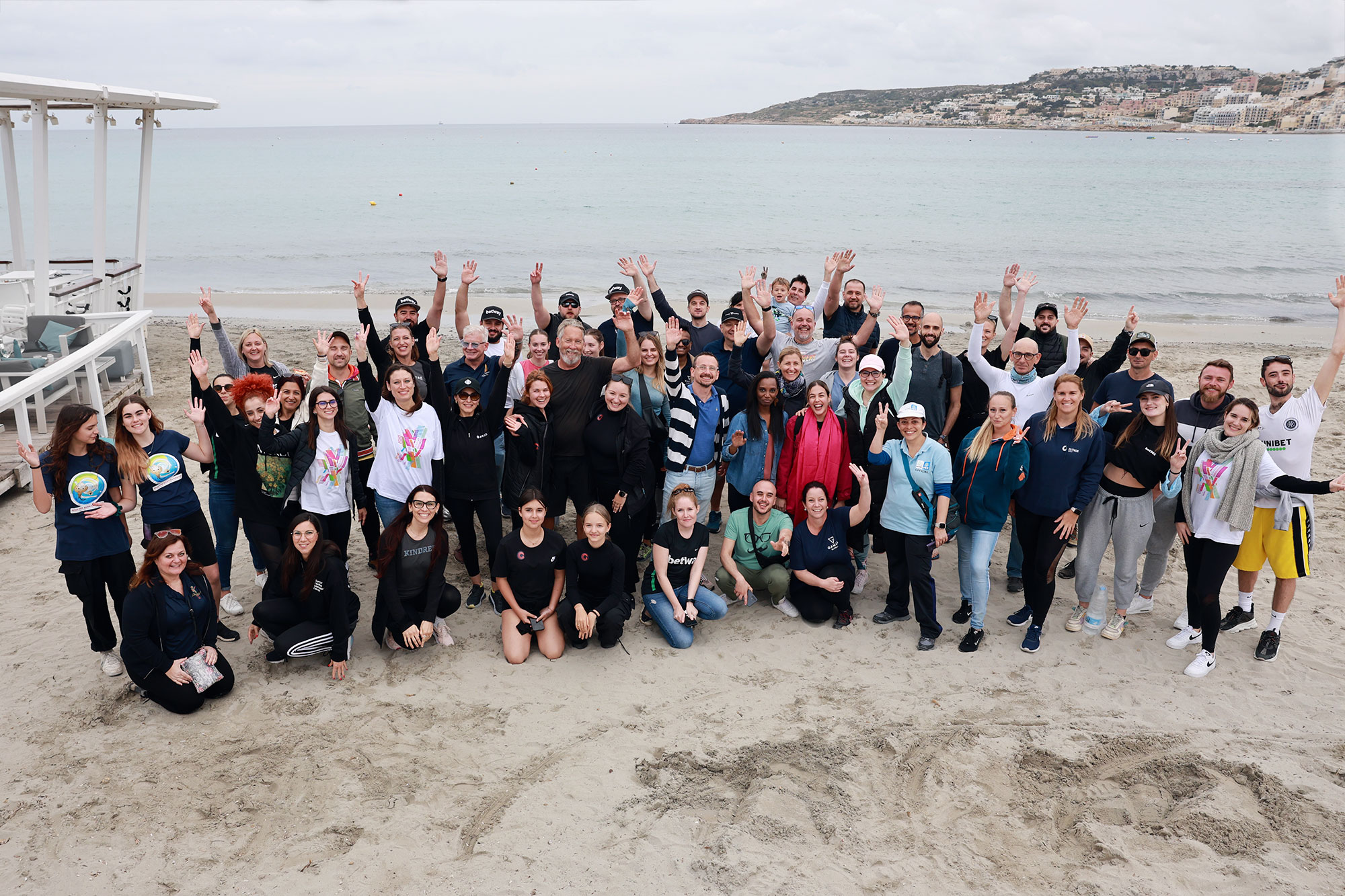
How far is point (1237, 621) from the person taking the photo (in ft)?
19.7

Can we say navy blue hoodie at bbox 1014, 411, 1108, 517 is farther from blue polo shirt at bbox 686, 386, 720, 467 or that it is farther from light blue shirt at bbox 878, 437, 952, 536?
blue polo shirt at bbox 686, 386, 720, 467

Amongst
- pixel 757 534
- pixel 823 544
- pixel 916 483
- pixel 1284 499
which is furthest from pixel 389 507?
pixel 1284 499

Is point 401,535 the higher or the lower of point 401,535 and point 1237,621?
the higher

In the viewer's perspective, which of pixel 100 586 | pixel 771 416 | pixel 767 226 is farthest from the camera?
pixel 767 226

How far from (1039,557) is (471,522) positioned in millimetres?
4059

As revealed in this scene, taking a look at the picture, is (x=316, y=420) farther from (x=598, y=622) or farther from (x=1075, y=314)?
(x=1075, y=314)

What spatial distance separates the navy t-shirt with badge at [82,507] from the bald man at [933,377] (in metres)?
5.54

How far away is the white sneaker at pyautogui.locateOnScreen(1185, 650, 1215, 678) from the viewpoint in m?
5.50

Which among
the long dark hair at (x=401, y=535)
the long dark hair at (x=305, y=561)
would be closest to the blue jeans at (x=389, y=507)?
the long dark hair at (x=401, y=535)

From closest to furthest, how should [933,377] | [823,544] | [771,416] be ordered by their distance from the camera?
[823,544]
[771,416]
[933,377]

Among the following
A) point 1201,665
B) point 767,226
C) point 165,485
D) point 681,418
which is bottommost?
point 1201,665

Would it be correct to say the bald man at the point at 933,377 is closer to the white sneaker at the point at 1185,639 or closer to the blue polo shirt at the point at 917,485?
the blue polo shirt at the point at 917,485

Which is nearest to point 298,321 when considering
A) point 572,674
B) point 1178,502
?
point 572,674

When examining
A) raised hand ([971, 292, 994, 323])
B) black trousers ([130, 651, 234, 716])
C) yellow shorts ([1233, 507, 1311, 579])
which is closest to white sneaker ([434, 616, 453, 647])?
black trousers ([130, 651, 234, 716])
